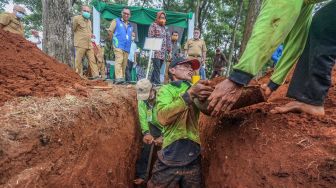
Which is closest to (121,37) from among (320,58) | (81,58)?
(81,58)

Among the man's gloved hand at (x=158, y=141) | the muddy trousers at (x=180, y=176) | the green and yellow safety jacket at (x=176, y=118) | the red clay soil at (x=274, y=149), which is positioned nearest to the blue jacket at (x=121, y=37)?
the man's gloved hand at (x=158, y=141)

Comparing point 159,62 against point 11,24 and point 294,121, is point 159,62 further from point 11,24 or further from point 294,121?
point 294,121

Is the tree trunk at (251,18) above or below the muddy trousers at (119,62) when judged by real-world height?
above

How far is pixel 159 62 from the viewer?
905 centimetres

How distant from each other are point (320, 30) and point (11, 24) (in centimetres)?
700

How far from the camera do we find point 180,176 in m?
3.39

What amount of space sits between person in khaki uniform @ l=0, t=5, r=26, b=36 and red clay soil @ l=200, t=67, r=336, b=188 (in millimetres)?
6022

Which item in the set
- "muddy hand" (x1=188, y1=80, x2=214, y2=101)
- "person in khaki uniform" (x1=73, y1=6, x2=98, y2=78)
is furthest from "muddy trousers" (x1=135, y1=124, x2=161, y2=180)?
"person in khaki uniform" (x1=73, y1=6, x2=98, y2=78)

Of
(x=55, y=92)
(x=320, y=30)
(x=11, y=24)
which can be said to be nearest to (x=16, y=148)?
(x=55, y=92)

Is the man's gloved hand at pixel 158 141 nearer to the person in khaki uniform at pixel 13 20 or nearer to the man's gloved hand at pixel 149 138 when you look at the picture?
the man's gloved hand at pixel 149 138

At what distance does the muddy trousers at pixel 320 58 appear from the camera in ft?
7.54

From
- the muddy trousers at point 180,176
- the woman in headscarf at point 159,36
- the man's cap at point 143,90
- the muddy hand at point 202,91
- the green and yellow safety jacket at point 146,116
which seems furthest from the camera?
the woman in headscarf at point 159,36

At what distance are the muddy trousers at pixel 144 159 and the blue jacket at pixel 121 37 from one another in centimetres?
352

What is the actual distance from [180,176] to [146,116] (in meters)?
2.01
